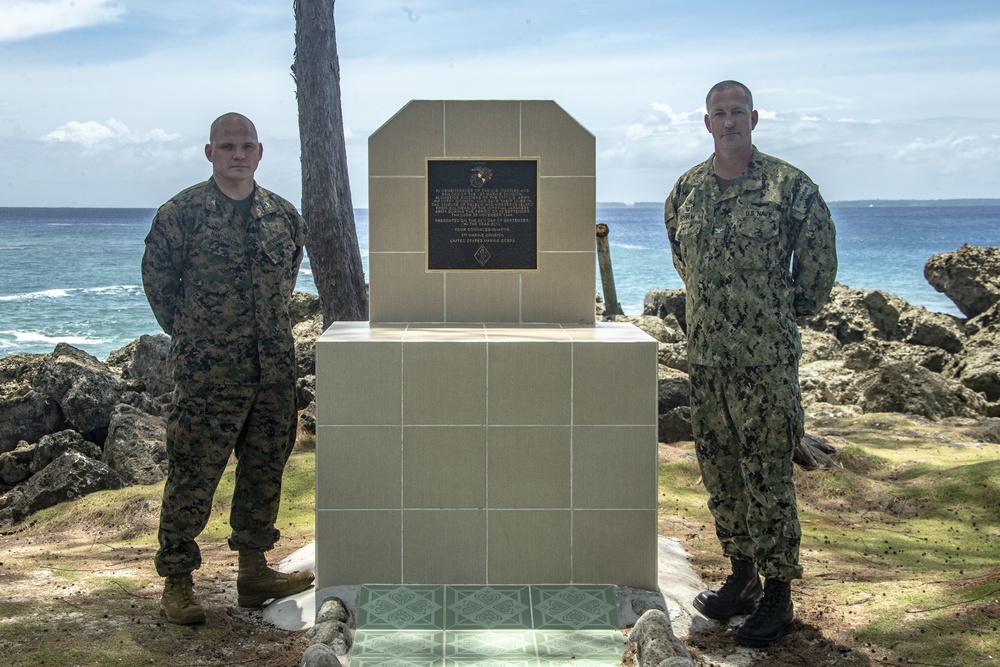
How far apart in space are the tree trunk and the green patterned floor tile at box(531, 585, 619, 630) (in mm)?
5477

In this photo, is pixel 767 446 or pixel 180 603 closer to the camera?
pixel 767 446

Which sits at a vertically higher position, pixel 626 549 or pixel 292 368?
pixel 292 368

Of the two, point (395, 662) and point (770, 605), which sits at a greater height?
point (770, 605)

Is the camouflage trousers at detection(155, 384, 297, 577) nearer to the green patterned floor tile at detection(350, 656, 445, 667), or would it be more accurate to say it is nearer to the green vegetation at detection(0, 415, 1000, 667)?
the green vegetation at detection(0, 415, 1000, 667)

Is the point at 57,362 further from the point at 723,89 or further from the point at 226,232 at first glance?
the point at 723,89

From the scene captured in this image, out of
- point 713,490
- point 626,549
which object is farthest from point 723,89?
point 626,549

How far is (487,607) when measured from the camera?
16.6 feet

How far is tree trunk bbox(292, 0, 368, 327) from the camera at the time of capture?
9992 millimetres

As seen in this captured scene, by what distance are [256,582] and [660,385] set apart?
565cm

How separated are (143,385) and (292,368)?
7992 mm

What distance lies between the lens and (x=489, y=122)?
588 centimetres

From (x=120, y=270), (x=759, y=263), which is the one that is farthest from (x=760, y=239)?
(x=120, y=270)

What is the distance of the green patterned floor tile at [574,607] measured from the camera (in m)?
4.93

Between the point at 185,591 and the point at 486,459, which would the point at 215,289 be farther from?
the point at 486,459
